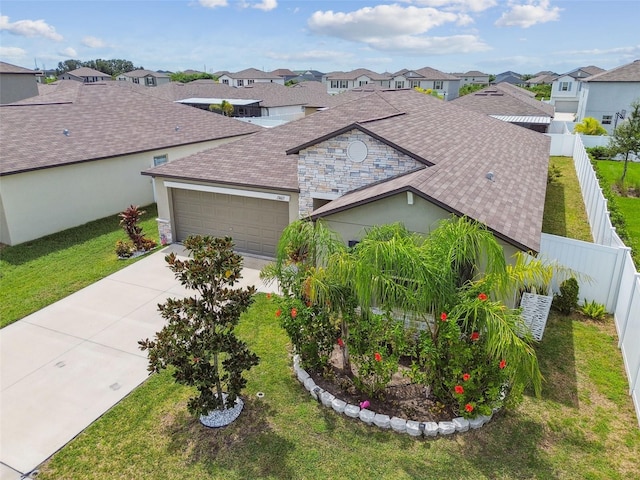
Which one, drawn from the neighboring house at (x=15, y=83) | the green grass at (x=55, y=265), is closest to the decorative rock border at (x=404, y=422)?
the green grass at (x=55, y=265)

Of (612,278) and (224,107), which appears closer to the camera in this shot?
(612,278)

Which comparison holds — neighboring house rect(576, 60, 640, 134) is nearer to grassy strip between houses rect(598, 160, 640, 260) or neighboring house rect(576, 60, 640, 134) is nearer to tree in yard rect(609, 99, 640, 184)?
grassy strip between houses rect(598, 160, 640, 260)

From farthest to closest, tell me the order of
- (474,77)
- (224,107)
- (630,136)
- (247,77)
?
(474,77), (247,77), (224,107), (630,136)

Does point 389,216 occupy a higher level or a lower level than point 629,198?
higher

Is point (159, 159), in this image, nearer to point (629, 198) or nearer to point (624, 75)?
point (629, 198)

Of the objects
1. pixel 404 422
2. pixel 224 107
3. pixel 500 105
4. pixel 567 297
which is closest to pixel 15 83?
pixel 224 107

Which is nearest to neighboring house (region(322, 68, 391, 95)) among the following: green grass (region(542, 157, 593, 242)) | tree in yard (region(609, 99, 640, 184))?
green grass (region(542, 157, 593, 242))

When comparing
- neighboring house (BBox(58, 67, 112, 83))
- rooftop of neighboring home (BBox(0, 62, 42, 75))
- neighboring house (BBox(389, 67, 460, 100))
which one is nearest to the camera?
rooftop of neighboring home (BBox(0, 62, 42, 75))

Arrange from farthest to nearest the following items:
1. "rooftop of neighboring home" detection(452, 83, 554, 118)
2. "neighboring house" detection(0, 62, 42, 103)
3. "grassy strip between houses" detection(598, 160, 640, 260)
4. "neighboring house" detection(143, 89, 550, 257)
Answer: "neighboring house" detection(0, 62, 42, 103), "rooftop of neighboring home" detection(452, 83, 554, 118), "grassy strip between houses" detection(598, 160, 640, 260), "neighboring house" detection(143, 89, 550, 257)
